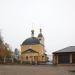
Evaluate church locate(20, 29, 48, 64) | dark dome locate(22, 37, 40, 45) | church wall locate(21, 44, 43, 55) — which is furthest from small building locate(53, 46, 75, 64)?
dark dome locate(22, 37, 40, 45)

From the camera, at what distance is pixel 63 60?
4272cm

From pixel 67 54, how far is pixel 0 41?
87.9ft

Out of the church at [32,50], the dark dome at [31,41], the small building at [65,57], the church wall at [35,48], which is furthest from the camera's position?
the dark dome at [31,41]

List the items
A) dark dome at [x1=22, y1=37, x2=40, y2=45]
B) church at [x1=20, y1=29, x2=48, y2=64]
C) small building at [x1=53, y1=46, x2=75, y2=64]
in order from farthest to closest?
dark dome at [x1=22, y1=37, x2=40, y2=45] → church at [x1=20, y1=29, x2=48, y2=64] → small building at [x1=53, y1=46, x2=75, y2=64]

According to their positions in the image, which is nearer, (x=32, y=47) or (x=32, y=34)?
(x=32, y=47)

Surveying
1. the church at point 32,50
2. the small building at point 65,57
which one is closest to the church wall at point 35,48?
the church at point 32,50

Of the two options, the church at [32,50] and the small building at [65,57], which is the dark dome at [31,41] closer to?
the church at [32,50]

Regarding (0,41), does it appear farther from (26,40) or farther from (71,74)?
(71,74)

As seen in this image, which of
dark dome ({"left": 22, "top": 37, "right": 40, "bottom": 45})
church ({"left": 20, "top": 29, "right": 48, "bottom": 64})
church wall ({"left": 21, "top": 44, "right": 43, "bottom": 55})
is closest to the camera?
church ({"left": 20, "top": 29, "right": 48, "bottom": 64})

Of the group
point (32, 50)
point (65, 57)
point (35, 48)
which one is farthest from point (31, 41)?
point (65, 57)

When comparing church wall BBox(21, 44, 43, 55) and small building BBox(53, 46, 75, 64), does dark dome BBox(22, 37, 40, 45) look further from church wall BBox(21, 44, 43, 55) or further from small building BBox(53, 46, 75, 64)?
small building BBox(53, 46, 75, 64)

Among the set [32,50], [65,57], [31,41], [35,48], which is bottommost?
[65,57]

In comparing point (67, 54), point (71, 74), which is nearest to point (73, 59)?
point (67, 54)

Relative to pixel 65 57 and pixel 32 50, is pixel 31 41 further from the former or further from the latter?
pixel 65 57
